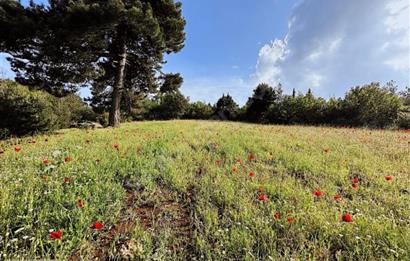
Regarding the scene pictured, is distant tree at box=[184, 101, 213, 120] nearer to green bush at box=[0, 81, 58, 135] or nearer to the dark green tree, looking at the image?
the dark green tree

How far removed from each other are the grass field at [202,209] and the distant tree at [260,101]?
970 inches

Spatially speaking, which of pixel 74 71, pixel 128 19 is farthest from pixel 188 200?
pixel 74 71

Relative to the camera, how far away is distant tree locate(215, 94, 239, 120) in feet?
111


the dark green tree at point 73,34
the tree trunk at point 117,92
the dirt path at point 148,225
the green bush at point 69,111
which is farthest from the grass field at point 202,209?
the tree trunk at point 117,92

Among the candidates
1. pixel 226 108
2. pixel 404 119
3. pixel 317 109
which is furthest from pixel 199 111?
pixel 404 119

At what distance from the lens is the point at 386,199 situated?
8.93ft

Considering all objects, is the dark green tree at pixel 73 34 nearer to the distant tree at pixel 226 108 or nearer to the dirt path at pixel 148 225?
the dirt path at pixel 148 225

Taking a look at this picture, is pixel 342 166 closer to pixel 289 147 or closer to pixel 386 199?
pixel 386 199

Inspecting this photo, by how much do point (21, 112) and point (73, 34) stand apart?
148 inches

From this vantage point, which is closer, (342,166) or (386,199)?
(386,199)

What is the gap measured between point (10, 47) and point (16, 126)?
4334 millimetres

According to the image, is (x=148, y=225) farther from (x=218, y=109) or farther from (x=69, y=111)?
(x=218, y=109)

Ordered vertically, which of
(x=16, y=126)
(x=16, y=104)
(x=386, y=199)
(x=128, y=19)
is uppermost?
(x=128, y=19)

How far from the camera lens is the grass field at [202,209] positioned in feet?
6.25
